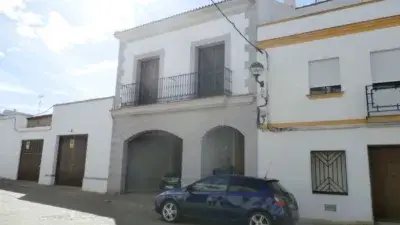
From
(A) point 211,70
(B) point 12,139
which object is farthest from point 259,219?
(B) point 12,139

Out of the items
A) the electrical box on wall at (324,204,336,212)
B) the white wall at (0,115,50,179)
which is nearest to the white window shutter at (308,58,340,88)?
the electrical box on wall at (324,204,336,212)

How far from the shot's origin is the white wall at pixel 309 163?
9.24 metres

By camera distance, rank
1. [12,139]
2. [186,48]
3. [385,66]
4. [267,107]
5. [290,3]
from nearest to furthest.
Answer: [385,66], [267,107], [186,48], [290,3], [12,139]

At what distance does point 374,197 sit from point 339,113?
2.57m

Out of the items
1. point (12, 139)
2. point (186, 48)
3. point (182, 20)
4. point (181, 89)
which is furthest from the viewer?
point (12, 139)

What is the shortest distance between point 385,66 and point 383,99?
38.2 inches

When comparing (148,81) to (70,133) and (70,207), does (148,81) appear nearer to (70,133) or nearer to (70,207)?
(70,133)

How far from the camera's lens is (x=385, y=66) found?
948 cm

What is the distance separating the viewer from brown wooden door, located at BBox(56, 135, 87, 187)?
52.8 feet

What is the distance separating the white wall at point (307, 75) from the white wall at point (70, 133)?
7.75 meters

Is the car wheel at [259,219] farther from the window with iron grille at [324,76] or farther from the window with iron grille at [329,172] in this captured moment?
the window with iron grille at [324,76]

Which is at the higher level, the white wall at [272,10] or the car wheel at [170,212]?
the white wall at [272,10]

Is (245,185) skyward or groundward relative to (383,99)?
groundward

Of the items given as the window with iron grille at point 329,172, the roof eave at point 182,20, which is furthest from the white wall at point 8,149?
the window with iron grille at point 329,172
